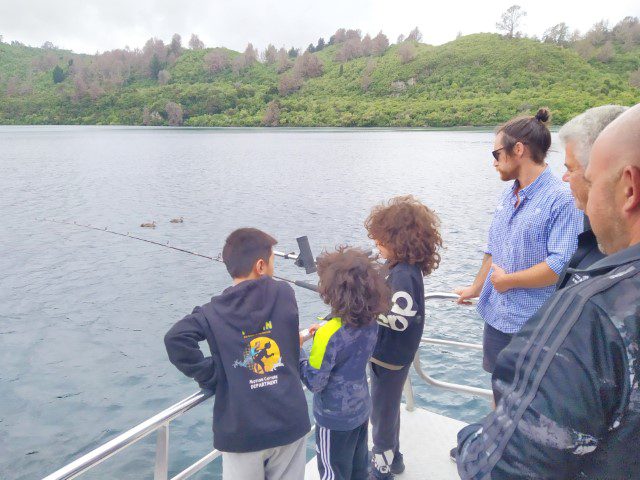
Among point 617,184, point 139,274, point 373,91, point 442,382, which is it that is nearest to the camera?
point 617,184

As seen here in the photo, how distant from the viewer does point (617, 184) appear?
94cm

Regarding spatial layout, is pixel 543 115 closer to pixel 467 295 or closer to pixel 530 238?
pixel 530 238

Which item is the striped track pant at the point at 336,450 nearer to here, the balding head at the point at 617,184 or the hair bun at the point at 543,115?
the balding head at the point at 617,184

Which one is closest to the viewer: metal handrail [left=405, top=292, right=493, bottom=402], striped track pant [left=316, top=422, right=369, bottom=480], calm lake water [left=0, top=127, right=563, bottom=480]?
striped track pant [left=316, top=422, right=369, bottom=480]

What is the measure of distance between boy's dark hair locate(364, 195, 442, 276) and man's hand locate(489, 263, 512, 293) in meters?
0.33

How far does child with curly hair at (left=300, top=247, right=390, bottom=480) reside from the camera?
2.16 meters

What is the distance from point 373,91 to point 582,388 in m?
106

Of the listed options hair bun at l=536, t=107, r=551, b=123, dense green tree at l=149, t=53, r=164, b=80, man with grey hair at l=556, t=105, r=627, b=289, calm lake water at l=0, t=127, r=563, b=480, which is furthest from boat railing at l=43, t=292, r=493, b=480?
dense green tree at l=149, t=53, r=164, b=80

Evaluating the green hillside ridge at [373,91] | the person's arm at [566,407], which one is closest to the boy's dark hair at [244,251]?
the person's arm at [566,407]

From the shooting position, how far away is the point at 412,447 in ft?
10.0

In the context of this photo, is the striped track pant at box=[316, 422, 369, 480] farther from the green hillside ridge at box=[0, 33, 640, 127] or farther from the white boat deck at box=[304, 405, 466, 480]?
the green hillside ridge at box=[0, 33, 640, 127]

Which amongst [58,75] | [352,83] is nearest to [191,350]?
[352,83]

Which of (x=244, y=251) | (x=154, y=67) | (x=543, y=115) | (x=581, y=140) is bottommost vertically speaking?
(x=244, y=251)

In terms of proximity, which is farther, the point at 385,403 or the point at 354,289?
the point at 385,403
